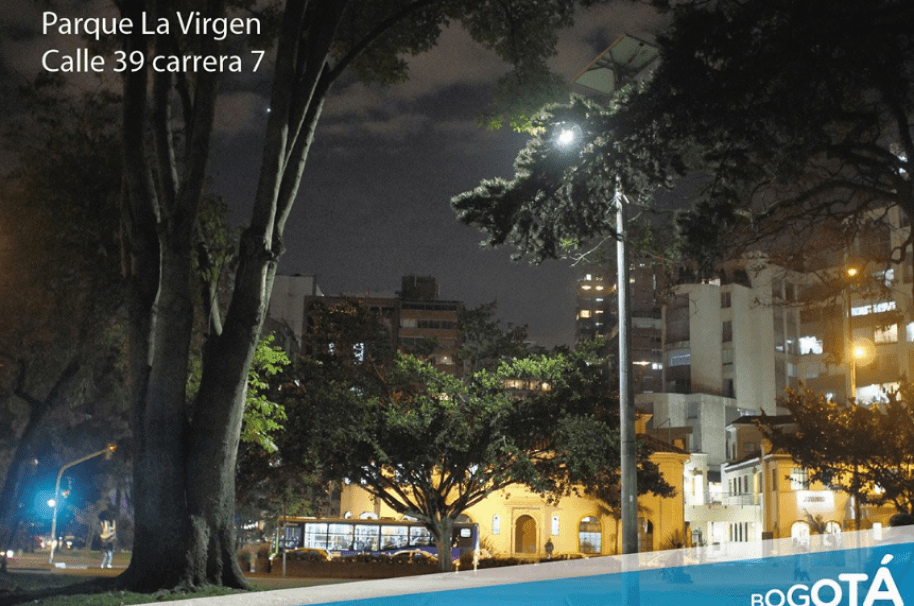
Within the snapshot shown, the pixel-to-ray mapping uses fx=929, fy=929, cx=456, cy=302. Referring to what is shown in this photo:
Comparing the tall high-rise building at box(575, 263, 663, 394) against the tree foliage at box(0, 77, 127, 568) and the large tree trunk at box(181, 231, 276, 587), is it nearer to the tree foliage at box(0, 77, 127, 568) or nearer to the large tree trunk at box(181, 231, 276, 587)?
the tree foliage at box(0, 77, 127, 568)

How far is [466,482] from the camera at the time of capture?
34.7m

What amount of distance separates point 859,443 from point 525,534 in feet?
80.9

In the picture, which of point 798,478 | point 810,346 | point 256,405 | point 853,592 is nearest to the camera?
point 853,592

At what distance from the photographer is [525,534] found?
55281 mm

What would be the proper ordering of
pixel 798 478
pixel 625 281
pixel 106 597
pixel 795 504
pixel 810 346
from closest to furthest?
pixel 106 597, pixel 625 281, pixel 795 504, pixel 798 478, pixel 810 346

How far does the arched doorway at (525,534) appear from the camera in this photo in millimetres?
54219

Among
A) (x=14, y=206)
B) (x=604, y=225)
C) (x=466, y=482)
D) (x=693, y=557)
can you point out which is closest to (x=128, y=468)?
(x=466, y=482)

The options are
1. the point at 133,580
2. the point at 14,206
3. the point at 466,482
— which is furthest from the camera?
the point at 466,482

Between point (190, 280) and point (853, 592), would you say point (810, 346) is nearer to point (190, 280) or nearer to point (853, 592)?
point (853, 592)

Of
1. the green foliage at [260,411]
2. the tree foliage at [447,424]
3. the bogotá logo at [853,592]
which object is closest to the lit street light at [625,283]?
the bogotá logo at [853,592]

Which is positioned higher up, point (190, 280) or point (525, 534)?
point (190, 280)

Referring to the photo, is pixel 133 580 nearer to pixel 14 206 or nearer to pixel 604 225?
pixel 604 225

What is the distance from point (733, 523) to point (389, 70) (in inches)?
2222

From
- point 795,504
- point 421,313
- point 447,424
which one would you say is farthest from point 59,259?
point 421,313
